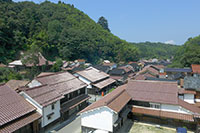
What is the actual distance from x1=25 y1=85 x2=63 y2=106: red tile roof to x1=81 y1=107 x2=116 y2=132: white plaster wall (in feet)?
14.8

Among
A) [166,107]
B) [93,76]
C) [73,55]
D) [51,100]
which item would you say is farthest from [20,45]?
[166,107]

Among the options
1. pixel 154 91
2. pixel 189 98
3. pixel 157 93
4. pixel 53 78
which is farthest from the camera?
pixel 189 98

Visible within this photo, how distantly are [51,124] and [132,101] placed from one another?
1171 centimetres

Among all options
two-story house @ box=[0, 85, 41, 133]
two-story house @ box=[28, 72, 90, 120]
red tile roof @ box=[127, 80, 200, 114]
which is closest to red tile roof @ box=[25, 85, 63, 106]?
two-story house @ box=[0, 85, 41, 133]

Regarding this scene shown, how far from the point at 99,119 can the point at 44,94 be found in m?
7.66

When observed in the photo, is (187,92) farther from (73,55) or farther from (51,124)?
(73,55)

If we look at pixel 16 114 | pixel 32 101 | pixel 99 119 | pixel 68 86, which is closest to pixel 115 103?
pixel 99 119

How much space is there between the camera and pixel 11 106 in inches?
565

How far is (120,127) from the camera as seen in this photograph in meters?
19.0

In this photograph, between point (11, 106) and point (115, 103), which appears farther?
point (115, 103)

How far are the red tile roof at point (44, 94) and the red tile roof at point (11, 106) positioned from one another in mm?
1024

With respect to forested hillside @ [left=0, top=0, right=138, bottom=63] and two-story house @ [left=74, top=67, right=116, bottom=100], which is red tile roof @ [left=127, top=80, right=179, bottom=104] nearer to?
two-story house @ [left=74, top=67, right=116, bottom=100]

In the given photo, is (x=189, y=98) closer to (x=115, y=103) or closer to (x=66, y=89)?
(x=115, y=103)

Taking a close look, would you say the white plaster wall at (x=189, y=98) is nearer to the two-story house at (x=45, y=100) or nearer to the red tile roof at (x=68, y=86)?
the red tile roof at (x=68, y=86)
